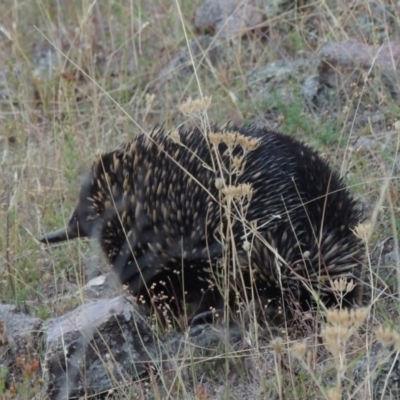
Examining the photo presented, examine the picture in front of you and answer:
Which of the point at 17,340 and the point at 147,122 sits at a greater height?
the point at 147,122

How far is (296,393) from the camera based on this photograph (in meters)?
2.64

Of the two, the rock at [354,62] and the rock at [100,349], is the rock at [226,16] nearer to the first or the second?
the rock at [354,62]

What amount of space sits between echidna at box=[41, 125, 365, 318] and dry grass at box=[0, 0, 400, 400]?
158 millimetres

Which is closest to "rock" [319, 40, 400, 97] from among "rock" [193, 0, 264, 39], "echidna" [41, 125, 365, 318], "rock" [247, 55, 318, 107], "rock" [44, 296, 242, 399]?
"rock" [247, 55, 318, 107]

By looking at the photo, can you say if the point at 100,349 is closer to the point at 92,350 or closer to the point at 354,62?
the point at 92,350

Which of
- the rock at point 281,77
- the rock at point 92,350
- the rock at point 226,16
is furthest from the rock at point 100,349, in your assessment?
the rock at point 226,16

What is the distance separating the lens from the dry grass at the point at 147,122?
10.0 ft

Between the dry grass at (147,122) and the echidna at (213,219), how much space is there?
158 millimetres

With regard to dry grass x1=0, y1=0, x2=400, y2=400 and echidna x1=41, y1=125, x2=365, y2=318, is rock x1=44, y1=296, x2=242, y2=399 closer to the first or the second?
dry grass x1=0, y1=0, x2=400, y2=400

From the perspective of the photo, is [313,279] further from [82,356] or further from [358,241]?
[82,356]

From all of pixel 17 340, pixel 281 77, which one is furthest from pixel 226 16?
pixel 17 340

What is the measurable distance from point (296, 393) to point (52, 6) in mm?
4650

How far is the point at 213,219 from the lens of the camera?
3.39 m

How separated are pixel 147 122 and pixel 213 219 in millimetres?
2071
